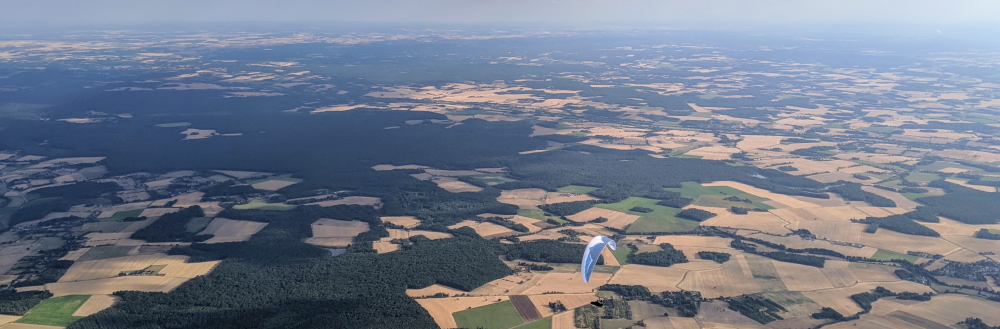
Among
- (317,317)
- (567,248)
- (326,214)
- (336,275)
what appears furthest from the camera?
(326,214)

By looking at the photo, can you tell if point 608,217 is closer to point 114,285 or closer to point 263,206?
point 263,206

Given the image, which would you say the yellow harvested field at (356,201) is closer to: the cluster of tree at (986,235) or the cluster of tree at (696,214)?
the cluster of tree at (696,214)

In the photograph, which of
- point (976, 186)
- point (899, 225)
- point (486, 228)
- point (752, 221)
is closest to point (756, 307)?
point (752, 221)

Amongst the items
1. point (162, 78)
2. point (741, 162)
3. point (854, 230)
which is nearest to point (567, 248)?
point (854, 230)

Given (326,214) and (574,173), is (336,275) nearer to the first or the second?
(326,214)

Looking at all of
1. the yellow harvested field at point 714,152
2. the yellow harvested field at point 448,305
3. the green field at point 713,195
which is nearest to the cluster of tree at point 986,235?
the green field at point 713,195

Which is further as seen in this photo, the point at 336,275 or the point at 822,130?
the point at 822,130
